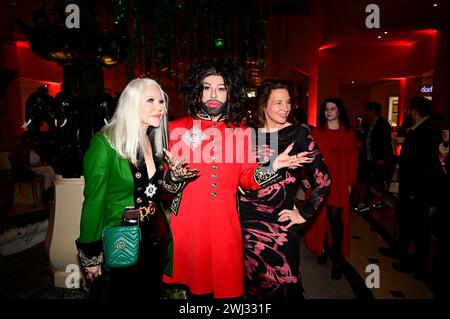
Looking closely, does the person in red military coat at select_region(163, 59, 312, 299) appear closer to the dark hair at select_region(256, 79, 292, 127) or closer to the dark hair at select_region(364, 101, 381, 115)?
the dark hair at select_region(256, 79, 292, 127)

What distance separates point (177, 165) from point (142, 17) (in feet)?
5.66

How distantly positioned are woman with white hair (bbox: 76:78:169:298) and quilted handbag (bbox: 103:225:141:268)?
7 cm

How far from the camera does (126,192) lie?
1669 mm

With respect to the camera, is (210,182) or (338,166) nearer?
(210,182)

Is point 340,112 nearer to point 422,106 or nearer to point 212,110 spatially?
point 422,106

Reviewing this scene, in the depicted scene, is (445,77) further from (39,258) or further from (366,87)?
(366,87)

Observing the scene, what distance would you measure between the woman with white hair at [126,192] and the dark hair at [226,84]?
35cm

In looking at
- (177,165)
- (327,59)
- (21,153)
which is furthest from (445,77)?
(21,153)

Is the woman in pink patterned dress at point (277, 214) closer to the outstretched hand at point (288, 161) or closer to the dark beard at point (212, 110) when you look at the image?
the outstretched hand at point (288, 161)

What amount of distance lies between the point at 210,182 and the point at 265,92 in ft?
2.88

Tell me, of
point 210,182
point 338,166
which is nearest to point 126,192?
point 210,182

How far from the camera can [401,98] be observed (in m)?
12.7

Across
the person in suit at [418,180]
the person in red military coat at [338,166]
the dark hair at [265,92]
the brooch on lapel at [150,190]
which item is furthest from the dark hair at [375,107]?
the brooch on lapel at [150,190]

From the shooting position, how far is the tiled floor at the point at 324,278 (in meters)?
3.07
